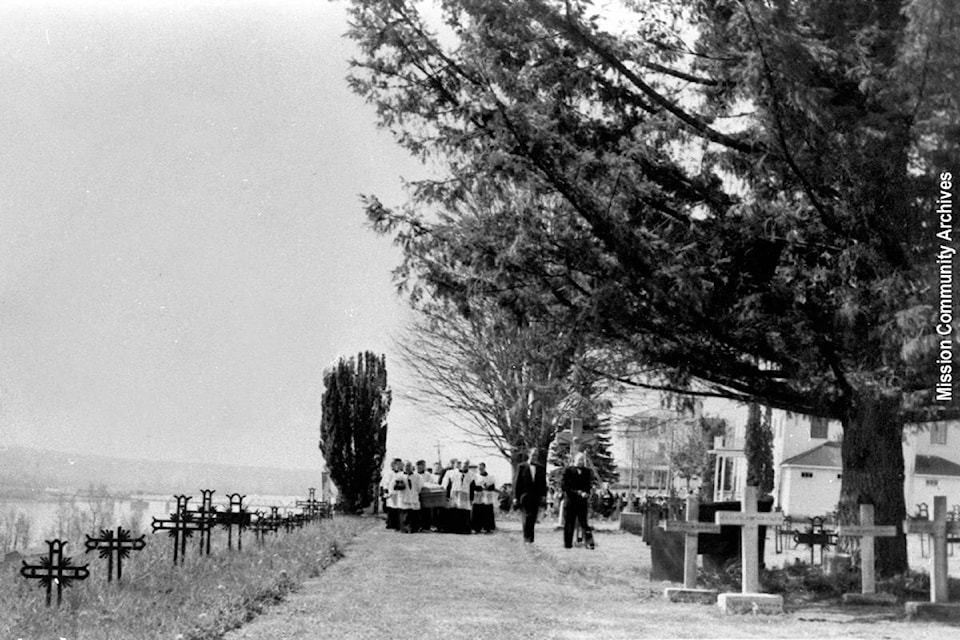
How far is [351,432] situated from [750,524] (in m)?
25.6

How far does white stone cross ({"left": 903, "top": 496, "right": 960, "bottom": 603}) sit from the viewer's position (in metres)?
13.0

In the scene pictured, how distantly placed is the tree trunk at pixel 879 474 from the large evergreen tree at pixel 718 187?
0.02m

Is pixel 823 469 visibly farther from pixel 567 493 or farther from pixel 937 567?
→ pixel 937 567

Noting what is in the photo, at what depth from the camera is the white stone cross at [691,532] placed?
14.1 metres

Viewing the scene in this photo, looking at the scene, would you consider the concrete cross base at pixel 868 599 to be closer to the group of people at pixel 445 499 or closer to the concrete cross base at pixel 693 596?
the concrete cross base at pixel 693 596

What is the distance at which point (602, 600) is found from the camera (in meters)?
13.3

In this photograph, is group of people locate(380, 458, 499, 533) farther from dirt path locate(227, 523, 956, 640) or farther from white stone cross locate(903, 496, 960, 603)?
white stone cross locate(903, 496, 960, 603)

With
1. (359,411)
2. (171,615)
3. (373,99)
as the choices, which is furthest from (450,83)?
(359,411)

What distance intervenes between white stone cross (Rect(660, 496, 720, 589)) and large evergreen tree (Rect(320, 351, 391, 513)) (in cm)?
2429

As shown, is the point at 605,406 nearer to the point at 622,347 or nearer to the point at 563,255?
the point at 622,347

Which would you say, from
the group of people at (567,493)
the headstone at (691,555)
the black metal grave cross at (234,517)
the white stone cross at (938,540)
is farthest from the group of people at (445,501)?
the white stone cross at (938,540)

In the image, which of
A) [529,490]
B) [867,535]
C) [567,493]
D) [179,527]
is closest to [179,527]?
[179,527]

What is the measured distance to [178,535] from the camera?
15.8 metres

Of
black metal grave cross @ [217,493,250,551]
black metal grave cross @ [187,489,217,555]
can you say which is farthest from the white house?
black metal grave cross @ [187,489,217,555]
